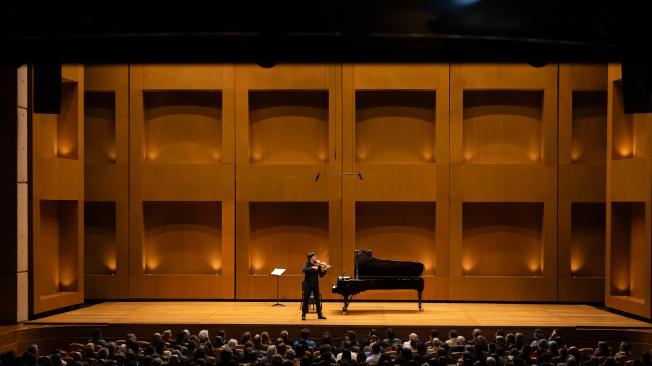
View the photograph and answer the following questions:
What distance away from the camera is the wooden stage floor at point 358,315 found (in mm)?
12844

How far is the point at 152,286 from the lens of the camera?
1586 centimetres

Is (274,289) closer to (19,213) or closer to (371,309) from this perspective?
(371,309)

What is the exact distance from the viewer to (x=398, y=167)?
1579cm

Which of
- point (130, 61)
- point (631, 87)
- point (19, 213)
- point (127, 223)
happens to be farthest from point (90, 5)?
point (127, 223)

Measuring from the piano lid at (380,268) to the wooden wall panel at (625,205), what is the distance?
3.97 m

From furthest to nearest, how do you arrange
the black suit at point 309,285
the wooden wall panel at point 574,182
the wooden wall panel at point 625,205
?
the wooden wall panel at point 574,182 → the wooden wall panel at point 625,205 → the black suit at point 309,285

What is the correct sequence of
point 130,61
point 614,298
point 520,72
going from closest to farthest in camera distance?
point 130,61, point 614,298, point 520,72

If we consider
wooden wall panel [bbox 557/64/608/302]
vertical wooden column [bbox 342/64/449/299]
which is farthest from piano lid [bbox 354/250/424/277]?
wooden wall panel [bbox 557/64/608/302]

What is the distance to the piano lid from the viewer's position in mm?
14047

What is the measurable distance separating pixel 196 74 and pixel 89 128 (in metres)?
2.73

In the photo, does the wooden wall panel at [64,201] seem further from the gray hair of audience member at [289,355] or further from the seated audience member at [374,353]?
the seated audience member at [374,353]

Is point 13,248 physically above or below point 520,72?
below

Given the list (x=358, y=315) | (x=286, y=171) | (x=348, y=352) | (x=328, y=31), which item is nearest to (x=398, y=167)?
(x=286, y=171)

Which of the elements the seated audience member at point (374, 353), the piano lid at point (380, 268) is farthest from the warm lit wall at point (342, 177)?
the seated audience member at point (374, 353)
